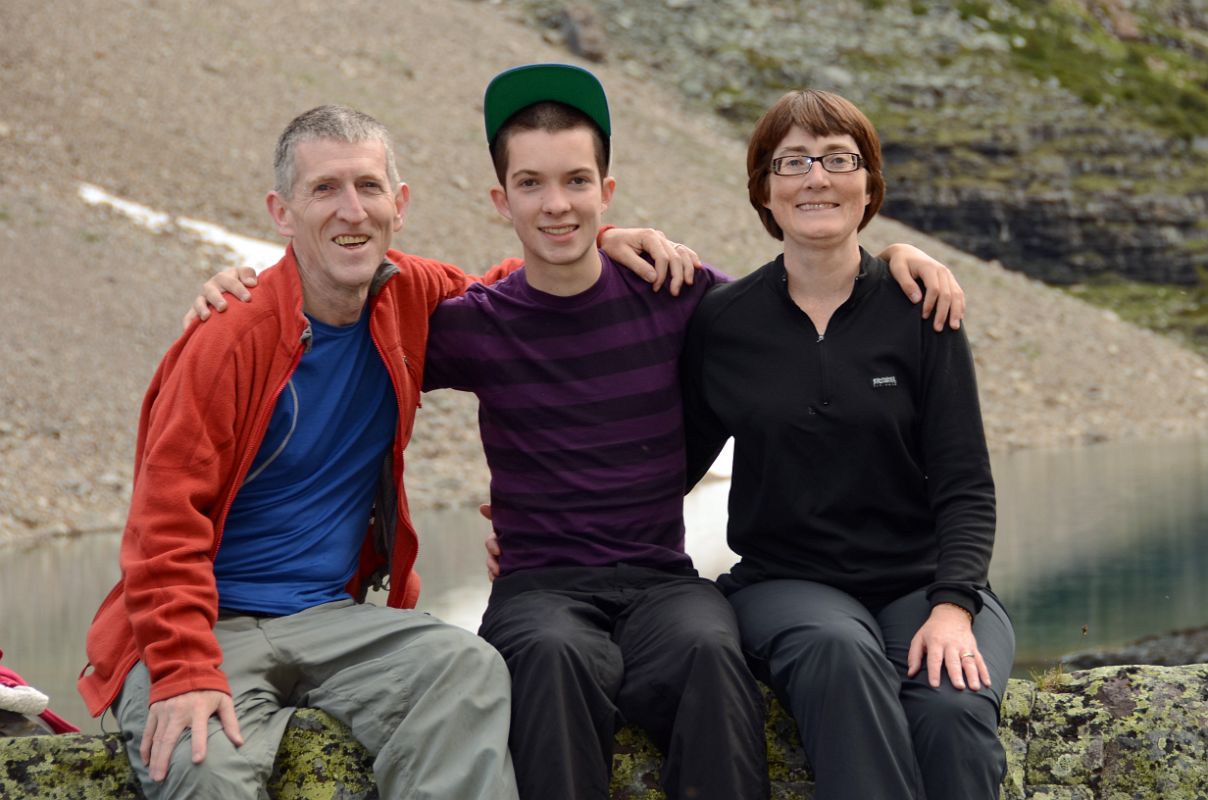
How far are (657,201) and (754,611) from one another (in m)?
32.9

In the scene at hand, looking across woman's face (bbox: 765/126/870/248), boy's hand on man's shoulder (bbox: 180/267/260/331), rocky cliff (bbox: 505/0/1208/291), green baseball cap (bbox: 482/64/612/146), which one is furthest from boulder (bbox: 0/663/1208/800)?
rocky cliff (bbox: 505/0/1208/291)

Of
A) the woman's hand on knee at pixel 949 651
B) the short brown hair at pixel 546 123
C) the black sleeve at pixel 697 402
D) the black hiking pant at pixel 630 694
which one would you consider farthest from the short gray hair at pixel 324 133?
the woman's hand on knee at pixel 949 651

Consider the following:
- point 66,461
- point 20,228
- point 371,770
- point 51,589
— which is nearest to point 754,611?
point 371,770

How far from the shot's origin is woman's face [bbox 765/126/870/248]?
4.52m

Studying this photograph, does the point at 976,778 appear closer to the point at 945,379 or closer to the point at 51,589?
the point at 945,379

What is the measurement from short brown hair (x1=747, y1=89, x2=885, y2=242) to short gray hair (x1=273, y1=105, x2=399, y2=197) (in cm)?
117

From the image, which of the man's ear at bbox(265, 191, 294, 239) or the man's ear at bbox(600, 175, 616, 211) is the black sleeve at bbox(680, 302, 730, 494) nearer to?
the man's ear at bbox(600, 175, 616, 211)

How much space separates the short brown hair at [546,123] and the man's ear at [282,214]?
672 millimetres

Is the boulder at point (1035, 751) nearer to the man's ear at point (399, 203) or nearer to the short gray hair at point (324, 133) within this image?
the man's ear at point (399, 203)

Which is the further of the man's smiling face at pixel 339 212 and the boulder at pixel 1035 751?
the man's smiling face at pixel 339 212

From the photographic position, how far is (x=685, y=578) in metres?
4.38

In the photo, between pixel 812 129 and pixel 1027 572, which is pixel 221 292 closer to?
pixel 812 129

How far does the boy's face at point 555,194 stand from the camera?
4.59 metres

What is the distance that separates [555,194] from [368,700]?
171cm
